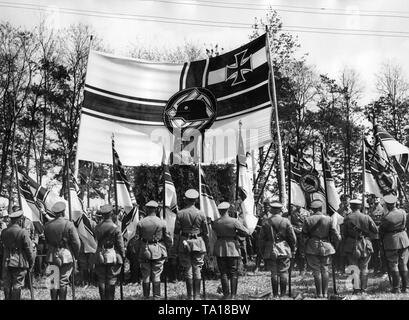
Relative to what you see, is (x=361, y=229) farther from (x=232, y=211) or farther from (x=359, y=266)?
(x=232, y=211)

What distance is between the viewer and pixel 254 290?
12.5 metres

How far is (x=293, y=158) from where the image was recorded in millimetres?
14523

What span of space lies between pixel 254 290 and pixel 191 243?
8.12ft

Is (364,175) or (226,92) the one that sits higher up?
(226,92)

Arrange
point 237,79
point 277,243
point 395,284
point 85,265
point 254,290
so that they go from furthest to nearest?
point 237,79 → point 85,265 → point 254,290 → point 395,284 → point 277,243

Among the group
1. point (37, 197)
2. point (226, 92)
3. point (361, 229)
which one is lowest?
point (361, 229)

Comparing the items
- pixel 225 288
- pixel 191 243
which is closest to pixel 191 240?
pixel 191 243

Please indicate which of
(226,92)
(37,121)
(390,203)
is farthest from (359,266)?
(37,121)

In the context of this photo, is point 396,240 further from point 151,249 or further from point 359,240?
point 151,249

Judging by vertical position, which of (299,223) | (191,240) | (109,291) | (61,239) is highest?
(299,223)

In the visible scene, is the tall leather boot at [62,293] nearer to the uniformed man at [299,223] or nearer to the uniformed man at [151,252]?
→ the uniformed man at [151,252]
